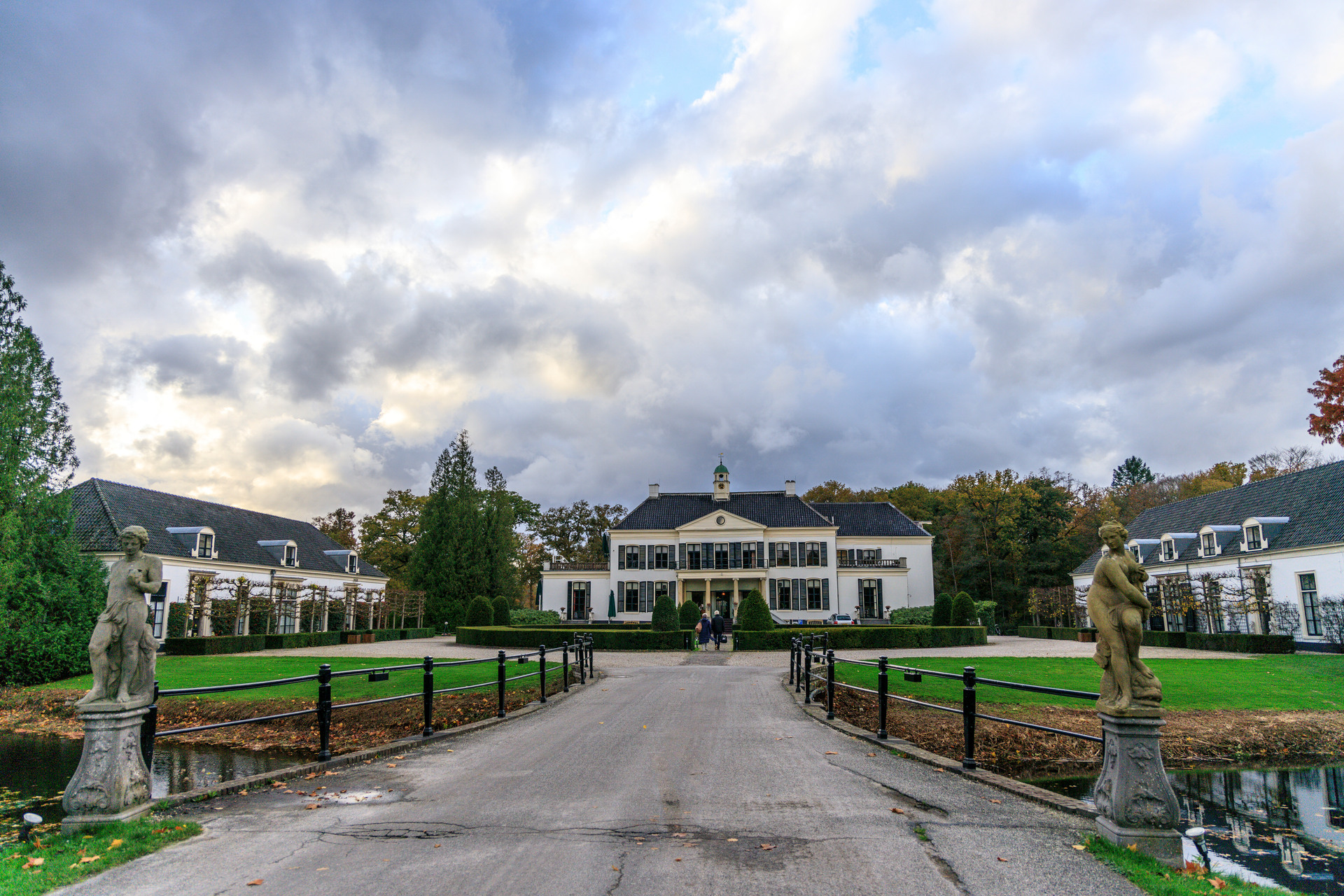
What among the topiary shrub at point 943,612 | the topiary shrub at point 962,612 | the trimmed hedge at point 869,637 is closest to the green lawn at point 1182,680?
the trimmed hedge at point 869,637

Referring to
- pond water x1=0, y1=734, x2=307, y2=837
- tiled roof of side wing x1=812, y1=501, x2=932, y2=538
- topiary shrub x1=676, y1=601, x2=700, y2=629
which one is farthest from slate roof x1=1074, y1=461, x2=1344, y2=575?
pond water x1=0, y1=734, x2=307, y2=837

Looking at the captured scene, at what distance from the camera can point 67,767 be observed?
1041 centimetres

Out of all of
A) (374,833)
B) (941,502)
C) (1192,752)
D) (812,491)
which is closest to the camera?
(374,833)

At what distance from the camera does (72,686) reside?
18000mm

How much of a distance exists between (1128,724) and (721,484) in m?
49.5

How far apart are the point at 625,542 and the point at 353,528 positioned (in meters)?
30.7

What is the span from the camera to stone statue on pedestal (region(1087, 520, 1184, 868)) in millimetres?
4855

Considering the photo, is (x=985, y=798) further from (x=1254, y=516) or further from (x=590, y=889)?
(x=1254, y=516)

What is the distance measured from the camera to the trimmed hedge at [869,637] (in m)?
28.2

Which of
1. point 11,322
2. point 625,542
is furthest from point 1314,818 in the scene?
point 625,542

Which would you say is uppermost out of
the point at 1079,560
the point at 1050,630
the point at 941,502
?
the point at 941,502

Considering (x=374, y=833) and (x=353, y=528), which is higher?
(x=353, y=528)

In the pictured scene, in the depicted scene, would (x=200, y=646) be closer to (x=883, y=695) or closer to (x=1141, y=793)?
(x=883, y=695)

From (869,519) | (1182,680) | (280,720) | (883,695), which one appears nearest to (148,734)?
(883,695)
